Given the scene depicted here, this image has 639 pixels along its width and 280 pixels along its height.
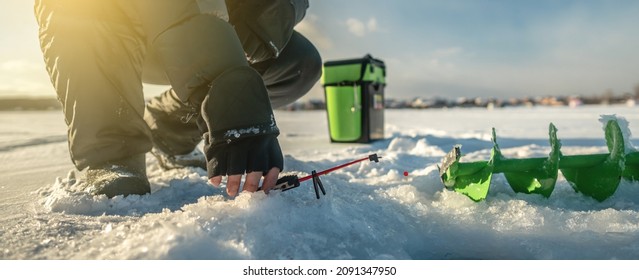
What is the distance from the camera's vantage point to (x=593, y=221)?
844 millimetres

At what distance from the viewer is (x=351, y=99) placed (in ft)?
11.7

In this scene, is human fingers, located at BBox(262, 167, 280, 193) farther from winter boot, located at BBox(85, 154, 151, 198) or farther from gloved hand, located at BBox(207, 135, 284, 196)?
winter boot, located at BBox(85, 154, 151, 198)

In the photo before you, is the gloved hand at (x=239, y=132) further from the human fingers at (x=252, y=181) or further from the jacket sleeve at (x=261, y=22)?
the jacket sleeve at (x=261, y=22)

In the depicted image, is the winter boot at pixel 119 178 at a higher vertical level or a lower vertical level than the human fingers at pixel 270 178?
lower

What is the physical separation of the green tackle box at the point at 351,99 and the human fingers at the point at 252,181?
276 cm

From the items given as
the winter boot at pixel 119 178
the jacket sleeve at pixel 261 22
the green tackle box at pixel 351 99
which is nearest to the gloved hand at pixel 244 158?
the winter boot at pixel 119 178

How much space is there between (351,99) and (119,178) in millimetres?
2604

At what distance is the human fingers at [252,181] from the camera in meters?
0.80

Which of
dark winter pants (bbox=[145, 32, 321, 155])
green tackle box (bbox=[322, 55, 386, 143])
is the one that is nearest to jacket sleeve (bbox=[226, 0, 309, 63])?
dark winter pants (bbox=[145, 32, 321, 155])

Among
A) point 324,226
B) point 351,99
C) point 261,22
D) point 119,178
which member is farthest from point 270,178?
point 351,99

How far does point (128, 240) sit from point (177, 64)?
0.42 metres
